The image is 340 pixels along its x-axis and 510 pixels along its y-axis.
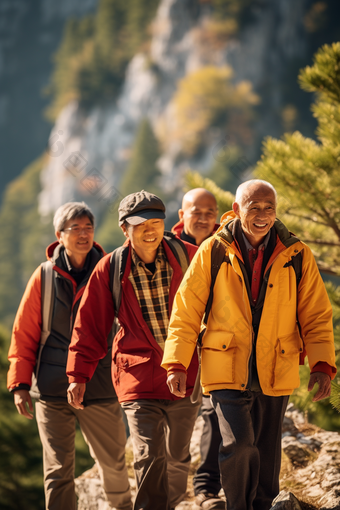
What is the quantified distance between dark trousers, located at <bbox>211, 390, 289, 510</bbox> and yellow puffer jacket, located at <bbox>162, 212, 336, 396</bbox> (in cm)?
9

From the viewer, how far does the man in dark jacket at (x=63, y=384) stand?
11.8 ft

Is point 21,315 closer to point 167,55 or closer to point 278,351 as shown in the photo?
point 278,351

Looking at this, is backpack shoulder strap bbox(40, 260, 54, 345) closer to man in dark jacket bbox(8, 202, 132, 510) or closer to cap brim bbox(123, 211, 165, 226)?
man in dark jacket bbox(8, 202, 132, 510)

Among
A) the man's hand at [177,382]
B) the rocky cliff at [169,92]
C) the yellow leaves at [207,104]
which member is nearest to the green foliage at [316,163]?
the man's hand at [177,382]

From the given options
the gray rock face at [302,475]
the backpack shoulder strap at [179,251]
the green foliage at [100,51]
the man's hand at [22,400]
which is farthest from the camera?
the green foliage at [100,51]

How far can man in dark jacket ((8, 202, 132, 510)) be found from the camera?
3.60 m

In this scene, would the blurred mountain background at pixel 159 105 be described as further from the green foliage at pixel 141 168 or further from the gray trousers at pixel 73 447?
the gray trousers at pixel 73 447

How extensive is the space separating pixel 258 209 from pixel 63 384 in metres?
1.84

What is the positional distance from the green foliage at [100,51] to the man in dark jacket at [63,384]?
84.0 metres

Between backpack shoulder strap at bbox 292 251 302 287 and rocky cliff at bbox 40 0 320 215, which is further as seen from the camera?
rocky cliff at bbox 40 0 320 215

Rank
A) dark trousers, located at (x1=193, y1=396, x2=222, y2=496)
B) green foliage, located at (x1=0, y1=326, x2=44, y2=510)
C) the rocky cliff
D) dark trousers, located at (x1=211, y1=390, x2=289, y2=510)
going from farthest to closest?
the rocky cliff < green foliage, located at (x1=0, y1=326, x2=44, y2=510) < dark trousers, located at (x1=193, y1=396, x2=222, y2=496) < dark trousers, located at (x1=211, y1=390, x2=289, y2=510)

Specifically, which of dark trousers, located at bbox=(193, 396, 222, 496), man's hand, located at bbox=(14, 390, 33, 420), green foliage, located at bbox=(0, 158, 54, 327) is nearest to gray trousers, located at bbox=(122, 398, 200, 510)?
dark trousers, located at bbox=(193, 396, 222, 496)

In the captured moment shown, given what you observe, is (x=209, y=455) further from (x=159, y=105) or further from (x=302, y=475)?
(x=159, y=105)

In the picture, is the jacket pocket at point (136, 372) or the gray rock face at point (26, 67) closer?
the jacket pocket at point (136, 372)
